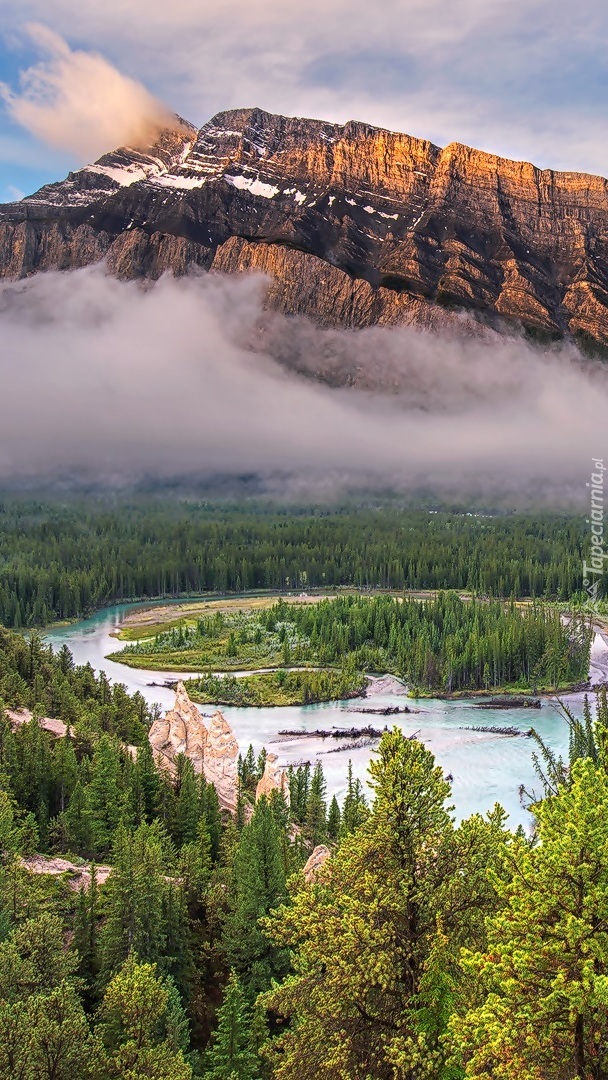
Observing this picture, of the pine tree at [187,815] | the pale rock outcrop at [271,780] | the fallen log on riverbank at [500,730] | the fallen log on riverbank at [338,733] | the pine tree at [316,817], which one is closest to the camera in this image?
the pine tree at [187,815]

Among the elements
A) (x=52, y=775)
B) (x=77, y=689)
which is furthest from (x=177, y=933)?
(x=77, y=689)

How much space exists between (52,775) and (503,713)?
69905 millimetres

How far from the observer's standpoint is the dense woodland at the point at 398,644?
390 feet

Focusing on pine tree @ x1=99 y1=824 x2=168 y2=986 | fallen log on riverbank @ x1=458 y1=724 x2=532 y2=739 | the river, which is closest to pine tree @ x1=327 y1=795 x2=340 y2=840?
the river

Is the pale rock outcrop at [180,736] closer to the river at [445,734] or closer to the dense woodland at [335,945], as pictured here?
the dense woodland at [335,945]

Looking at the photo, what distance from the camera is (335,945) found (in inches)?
647

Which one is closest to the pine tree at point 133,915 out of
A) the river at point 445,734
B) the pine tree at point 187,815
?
the pine tree at point 187,815

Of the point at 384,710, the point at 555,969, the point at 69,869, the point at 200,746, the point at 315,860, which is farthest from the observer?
the point at 384,710

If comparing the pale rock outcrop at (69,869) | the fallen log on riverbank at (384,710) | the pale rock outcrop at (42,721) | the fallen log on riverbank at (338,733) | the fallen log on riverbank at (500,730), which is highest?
the pale rock outcrop at (42,721)

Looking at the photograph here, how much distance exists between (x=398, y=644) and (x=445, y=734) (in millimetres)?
38404

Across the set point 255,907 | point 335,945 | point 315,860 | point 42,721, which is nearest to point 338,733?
point 42,721

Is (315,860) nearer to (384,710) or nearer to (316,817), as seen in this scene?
(316,817)

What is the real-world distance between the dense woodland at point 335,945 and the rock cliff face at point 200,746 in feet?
38.8

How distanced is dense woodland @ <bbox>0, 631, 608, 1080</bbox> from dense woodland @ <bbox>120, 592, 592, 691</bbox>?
253 feet
